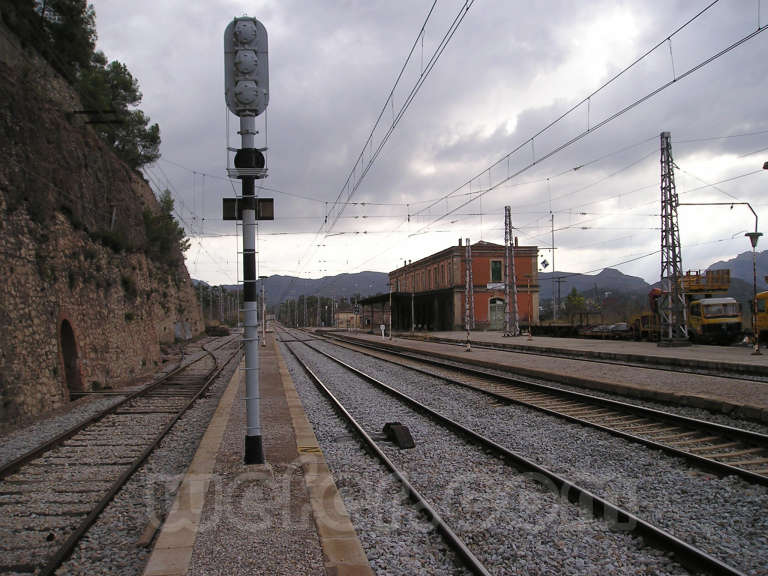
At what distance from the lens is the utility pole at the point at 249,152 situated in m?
6.88

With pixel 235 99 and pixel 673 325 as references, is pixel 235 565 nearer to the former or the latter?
pixel 235 99

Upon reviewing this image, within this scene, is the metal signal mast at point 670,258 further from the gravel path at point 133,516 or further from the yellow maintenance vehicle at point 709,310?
the gravel path at point 133,516

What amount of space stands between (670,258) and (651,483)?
22.8 m

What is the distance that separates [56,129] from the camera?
19.9m

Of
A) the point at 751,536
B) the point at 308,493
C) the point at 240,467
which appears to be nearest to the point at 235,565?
the point at 308,493

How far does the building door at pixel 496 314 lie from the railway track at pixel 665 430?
50005mm

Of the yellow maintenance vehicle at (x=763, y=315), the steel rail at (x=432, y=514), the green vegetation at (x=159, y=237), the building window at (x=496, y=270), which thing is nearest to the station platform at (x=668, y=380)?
the steel rail at (x=432, y=514)

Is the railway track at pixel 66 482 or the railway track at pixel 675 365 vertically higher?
the railway track at pixel 675 365

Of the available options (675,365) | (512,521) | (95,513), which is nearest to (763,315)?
(675,365)

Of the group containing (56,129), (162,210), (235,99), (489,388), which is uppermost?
(162,210)

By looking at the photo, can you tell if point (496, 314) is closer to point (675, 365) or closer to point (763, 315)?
point (763, 315)

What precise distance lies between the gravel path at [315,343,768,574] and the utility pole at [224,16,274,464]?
12.5ft

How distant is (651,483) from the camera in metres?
6.48

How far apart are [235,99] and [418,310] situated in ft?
238
